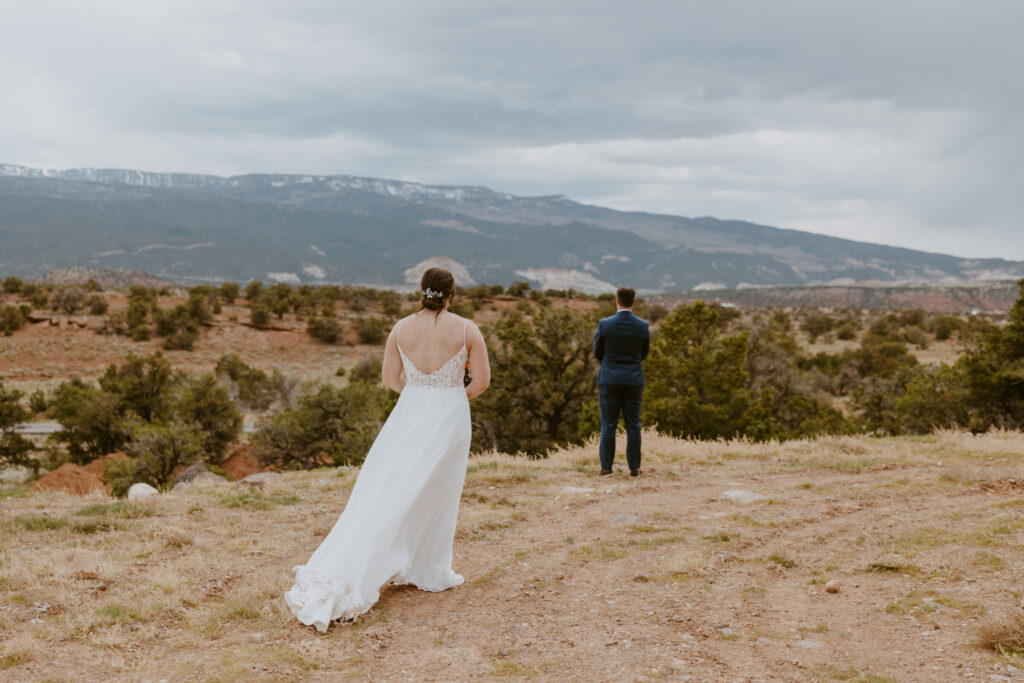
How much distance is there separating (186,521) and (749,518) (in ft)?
19.3

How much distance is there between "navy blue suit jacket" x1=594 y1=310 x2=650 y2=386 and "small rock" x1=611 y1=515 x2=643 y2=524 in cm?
202

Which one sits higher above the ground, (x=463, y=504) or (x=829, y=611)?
(x=829, y=611)

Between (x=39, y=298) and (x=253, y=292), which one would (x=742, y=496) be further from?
(x=253, y=292)

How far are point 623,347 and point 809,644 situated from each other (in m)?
5.08

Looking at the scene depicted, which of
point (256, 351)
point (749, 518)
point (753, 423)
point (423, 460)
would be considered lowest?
point (256, 351)

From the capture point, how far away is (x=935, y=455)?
36.0 ft

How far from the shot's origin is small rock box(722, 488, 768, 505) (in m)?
8.40

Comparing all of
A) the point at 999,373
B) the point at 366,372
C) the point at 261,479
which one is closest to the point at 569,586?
the point at 261,479

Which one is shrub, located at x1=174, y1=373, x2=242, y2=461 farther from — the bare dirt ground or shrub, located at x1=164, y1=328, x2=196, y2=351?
shrub, located at x1=164, y1=328, x2=196, y2=351

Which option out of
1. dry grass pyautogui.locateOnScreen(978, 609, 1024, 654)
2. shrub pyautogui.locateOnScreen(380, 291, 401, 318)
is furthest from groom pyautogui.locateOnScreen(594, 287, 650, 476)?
shrub pyautogui.locateOnScreen(380, 291, 401, 318)

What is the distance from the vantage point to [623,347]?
30.5 ft

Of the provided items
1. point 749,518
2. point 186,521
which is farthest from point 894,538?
point 186,521

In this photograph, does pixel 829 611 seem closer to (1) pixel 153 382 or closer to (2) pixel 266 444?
(2) pixel 266 444

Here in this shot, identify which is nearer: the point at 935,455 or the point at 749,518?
the point at 749,518
